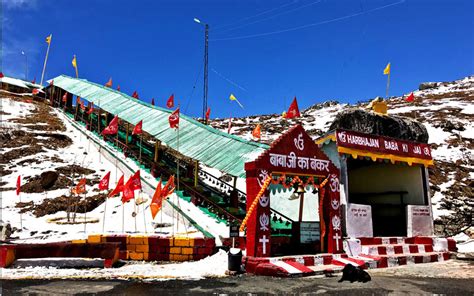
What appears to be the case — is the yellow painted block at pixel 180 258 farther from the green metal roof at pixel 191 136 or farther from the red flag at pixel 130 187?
the green metal roof at pixel 191 136

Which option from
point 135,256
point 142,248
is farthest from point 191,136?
point 135,256

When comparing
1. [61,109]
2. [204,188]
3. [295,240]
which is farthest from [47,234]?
[61,109]

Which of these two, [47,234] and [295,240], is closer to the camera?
[295,240]

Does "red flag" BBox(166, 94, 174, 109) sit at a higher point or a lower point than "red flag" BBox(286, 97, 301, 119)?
higher

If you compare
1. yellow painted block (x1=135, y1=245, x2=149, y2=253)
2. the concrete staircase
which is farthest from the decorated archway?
yellow painted block (x1=135, y1=245, x2=149, y2=253)

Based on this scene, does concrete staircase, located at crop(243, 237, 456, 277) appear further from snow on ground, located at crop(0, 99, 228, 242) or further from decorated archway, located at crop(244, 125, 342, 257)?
snow on ground, located at crop(0, 99, 228, 242)

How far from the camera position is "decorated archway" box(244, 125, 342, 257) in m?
10.5

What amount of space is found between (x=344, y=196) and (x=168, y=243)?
5966 millimetres

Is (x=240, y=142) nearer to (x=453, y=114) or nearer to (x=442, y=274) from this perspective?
(x=442, y=274)

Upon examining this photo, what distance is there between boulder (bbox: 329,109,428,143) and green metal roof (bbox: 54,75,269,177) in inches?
137

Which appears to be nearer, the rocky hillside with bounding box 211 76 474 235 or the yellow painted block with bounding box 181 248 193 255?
the yellow painted block with bounding box 181 248 193 255

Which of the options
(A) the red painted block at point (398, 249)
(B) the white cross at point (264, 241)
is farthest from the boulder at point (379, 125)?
(B) the white cross at point (264, 241)

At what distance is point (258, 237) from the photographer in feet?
34.0

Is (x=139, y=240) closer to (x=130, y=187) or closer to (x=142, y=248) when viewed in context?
(x=142, y=248)
